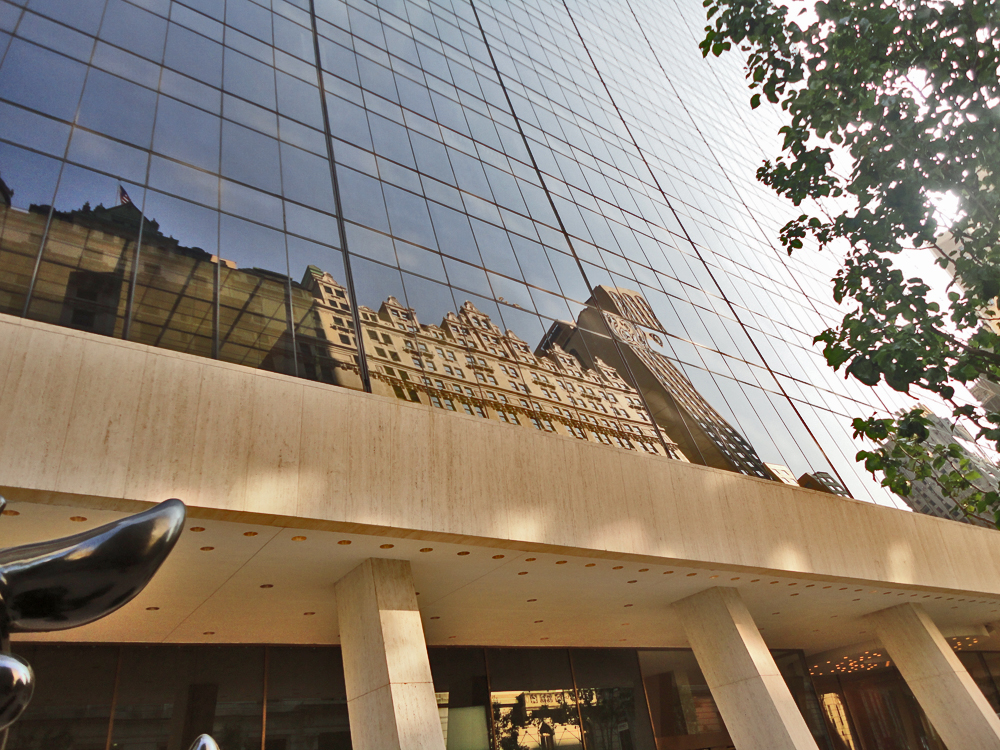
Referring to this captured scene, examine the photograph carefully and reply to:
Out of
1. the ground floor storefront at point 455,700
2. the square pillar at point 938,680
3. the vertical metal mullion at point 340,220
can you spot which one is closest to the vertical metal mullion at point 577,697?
the ground floor storefront at point 455,700

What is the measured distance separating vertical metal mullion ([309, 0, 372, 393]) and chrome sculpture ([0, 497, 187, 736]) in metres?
9.38

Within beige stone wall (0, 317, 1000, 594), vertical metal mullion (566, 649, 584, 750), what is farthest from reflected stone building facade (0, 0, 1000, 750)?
vertical metal mullion (566, 649, 584, 750)

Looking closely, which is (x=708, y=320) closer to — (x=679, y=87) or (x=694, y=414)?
(x=694, y=414)

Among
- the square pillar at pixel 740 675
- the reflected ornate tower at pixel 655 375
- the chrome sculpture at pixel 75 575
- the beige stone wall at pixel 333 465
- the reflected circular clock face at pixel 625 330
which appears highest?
the reflected circular clock face at pixel 625 330

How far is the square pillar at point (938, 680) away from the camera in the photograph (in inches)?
642

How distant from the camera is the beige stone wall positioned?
24.1 ft

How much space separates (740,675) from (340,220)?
1264cm

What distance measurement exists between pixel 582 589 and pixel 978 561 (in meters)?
12.4

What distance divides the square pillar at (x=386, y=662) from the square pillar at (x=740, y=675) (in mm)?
7259

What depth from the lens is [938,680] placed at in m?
17.6

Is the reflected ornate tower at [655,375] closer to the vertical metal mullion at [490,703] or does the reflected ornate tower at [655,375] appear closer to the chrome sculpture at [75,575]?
the vertical metal mullion at [490,703]

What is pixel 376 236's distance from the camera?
1499 cm

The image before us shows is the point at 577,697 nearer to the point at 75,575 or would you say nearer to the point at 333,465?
the point at 333,465

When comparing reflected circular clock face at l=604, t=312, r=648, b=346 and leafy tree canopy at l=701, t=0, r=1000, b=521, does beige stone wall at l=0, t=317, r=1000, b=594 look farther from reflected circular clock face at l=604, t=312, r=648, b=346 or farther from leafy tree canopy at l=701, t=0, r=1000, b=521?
reflected circular clock face at l=604, t=312, r=648, b=346
